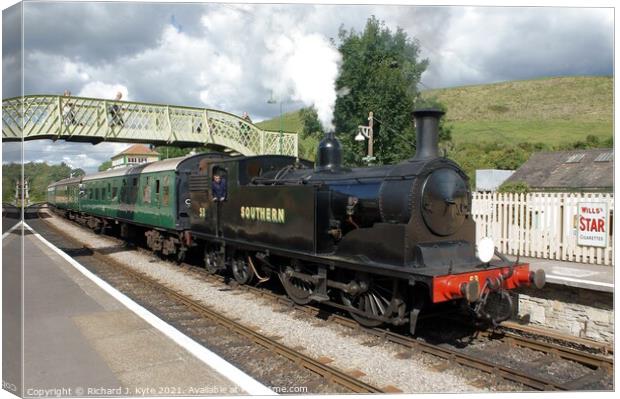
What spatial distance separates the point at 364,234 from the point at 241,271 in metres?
4.38

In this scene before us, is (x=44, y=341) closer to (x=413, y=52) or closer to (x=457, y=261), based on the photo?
(x=457, y=261)

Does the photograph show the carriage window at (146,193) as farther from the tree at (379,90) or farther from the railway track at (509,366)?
the railway track at (509,366)

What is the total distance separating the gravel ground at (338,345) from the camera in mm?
5652

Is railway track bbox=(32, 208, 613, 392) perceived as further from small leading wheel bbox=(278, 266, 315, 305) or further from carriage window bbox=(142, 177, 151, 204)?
carriage window bbox=(142, 177, 151, 204)

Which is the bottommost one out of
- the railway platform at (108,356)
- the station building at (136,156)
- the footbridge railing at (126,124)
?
the railway platform at (108,356)

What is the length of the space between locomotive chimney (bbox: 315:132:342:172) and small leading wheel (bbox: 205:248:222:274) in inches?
154

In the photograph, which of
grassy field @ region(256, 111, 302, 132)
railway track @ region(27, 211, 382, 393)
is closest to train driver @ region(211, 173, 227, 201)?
railway track @ region(27, 211, 382, 393)

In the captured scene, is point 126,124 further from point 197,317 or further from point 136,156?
point 136,156

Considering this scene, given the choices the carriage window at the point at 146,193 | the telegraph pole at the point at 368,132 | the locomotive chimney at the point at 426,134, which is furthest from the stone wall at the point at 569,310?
the carriage window at the point at 146,193

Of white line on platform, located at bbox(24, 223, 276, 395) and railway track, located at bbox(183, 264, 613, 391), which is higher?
white line on platform, located at bbox(24, 223, 276, 395)

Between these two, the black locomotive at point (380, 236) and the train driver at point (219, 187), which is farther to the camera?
the train driver at point (219, 187)

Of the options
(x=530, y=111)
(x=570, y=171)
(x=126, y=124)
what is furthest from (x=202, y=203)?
(x=530, y=111)

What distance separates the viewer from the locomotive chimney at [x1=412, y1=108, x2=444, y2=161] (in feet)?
22.7

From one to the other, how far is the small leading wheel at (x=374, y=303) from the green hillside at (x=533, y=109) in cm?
355
